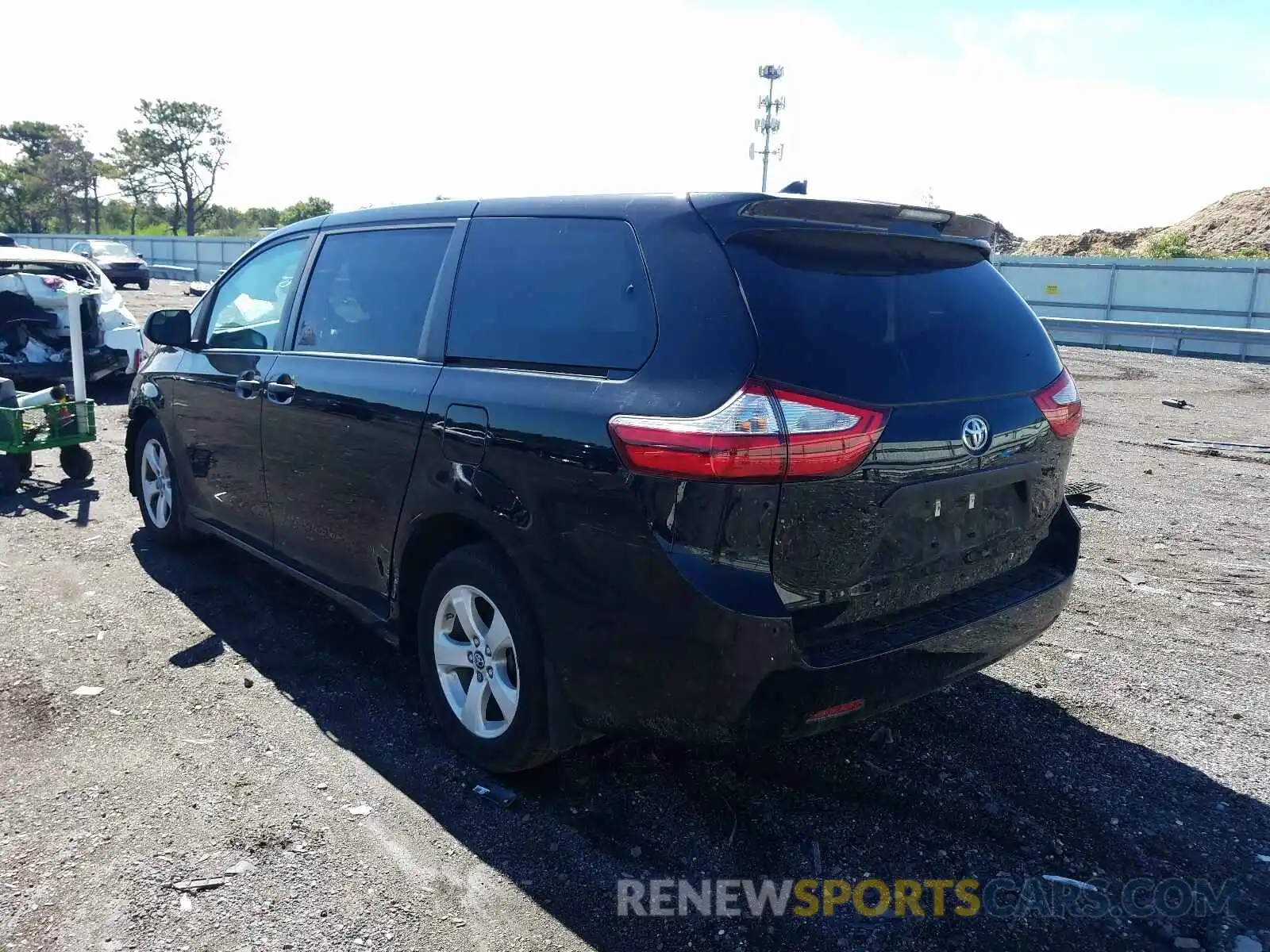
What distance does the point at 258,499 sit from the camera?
4680mm

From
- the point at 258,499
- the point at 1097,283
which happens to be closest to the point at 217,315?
the point at 258,499

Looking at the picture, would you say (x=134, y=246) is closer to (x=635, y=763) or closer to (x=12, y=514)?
(x=12, y=514)

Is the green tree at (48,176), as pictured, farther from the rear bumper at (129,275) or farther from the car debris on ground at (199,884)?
the car debris on ground at (199,884)

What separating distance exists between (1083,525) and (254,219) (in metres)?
85.9

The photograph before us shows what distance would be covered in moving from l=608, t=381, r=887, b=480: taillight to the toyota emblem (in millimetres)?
400

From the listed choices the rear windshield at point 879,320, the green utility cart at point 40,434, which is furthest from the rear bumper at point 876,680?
the green utility cart at point 40,434

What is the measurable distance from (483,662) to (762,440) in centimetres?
141

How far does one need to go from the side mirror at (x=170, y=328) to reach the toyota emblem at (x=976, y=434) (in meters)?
4.23

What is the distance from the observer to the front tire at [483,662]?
3.12 meters

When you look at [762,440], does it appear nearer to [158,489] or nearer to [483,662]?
[483,662]

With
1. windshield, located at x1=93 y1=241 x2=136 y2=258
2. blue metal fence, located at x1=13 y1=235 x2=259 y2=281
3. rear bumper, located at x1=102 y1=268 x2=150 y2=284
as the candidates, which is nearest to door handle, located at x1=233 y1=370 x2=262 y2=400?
rear bumper, located at x1=102 y1=268 x2=150 y2=284

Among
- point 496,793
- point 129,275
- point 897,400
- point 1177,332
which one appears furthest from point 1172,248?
point 496,793

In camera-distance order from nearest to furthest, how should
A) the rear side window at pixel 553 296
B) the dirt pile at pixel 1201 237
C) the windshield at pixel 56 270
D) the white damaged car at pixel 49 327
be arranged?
the rear side window at pixel 553 296
the white damaged car at pixel 49 327
the windshield at pixel 56 270
the dirt pile at pixel 1201 237

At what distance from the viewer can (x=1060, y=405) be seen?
3365 millimetres
